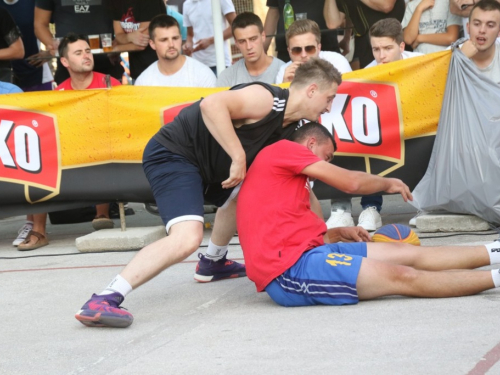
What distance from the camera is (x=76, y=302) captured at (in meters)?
5.71

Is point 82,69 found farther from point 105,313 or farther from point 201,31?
point 105,313

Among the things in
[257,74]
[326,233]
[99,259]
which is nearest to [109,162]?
[99,259]

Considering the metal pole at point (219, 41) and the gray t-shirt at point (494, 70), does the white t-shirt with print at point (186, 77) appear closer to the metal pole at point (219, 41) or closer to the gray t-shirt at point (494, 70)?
the metal pole at point (219, 41)

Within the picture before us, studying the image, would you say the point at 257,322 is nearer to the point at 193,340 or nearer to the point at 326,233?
the point at 193,340

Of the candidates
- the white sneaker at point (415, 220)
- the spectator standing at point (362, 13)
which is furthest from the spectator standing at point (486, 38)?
the spectator standing at point (362, 13)

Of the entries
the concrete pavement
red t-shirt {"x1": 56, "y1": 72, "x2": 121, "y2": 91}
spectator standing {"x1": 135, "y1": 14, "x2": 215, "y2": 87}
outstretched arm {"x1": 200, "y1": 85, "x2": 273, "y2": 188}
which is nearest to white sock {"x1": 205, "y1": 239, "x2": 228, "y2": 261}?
the concrete pavement

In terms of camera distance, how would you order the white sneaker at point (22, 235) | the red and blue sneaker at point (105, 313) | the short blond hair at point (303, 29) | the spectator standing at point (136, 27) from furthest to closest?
the spectator standing at point (136, 27) < the white sneaker at point (22, 235) < the short blond hair at point (303, 29) < the red and blue sneaker at point (105, 313)

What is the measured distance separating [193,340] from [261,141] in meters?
1.39

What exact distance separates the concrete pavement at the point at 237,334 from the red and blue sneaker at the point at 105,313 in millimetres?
50

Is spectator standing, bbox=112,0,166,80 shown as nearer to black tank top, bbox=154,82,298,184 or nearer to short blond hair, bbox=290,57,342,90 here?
black tank top, bbox=154,82,298,184

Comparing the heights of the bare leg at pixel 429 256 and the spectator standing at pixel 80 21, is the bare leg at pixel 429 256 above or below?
below

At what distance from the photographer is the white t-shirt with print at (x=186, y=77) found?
28.2 feet

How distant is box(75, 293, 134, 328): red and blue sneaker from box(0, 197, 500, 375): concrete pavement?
0.16ft

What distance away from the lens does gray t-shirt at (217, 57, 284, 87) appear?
8.41 metres
